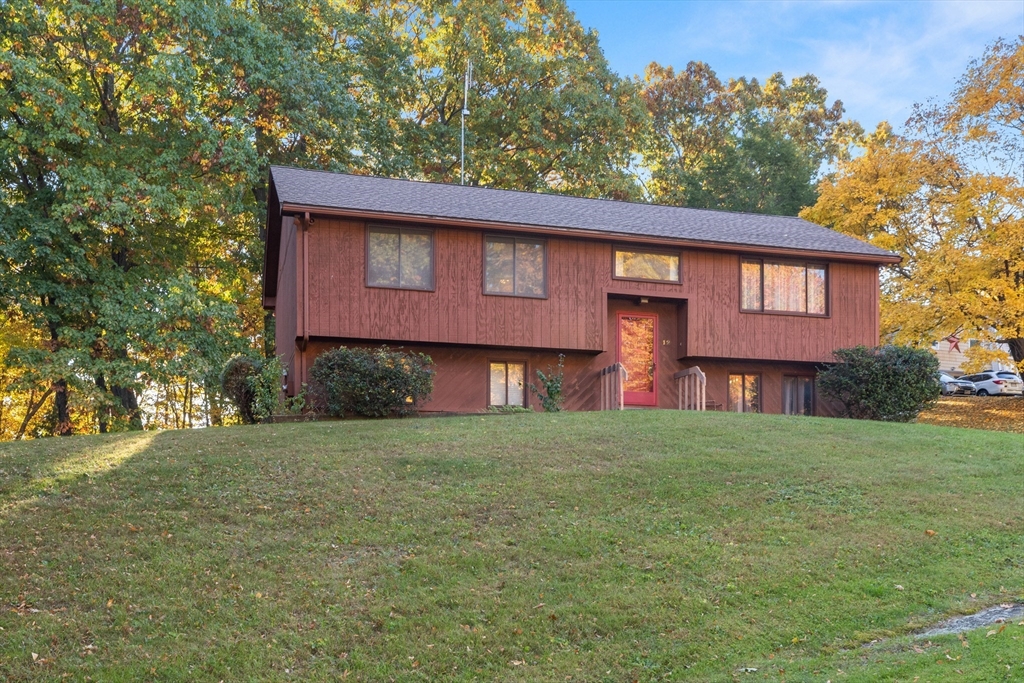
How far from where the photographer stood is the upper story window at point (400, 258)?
19.8 m

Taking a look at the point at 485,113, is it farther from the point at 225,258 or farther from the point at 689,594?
the point at 689,594

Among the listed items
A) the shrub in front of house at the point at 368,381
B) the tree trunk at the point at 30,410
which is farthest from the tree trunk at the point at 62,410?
the shrub in front of house at the point at 368,381

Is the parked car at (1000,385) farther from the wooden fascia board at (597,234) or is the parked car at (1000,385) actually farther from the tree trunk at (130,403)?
the tree trunk at (130,403)

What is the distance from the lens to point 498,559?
10.1 meters

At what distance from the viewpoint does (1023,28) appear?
94.1 feet

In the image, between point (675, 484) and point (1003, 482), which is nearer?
point (675, 484)

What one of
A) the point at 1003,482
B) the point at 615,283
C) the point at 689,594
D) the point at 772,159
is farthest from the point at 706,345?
the point at 772,159

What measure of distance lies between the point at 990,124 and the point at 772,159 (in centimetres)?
1093

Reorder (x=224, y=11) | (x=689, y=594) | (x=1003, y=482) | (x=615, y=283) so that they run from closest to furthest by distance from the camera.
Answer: (x=689, y=594), (x=1003, y=482), (x=615, y=283), (x=224, y=11)

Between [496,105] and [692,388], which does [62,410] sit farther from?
[496,105]

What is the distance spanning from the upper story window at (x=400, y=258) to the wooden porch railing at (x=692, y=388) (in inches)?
241

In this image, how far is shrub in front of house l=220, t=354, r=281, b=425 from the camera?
18906mm

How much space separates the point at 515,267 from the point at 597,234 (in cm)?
194

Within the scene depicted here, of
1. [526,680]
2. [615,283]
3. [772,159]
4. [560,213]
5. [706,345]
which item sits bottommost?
[526,680]
